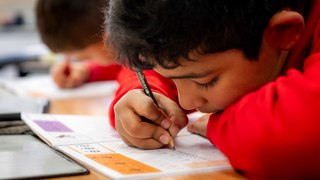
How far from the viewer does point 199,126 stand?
32.1 inches

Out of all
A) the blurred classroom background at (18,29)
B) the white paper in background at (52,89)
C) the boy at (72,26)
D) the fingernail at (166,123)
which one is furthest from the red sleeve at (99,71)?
the fingernail at (166,123)

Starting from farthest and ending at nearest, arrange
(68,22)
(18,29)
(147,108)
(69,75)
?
1. (18,29)
2. (69,75)
3. (68,22)
4. (147,108)

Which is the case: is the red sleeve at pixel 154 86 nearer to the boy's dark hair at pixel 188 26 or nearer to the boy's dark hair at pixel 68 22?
the boy's dark hair at pixel 188 26

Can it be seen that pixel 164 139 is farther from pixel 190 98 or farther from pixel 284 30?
pixel 284 30

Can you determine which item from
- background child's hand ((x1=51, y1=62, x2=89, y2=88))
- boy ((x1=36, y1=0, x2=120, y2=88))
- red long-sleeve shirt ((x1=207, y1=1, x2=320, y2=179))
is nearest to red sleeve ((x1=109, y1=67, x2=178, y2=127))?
red long-sleeve shirt ((x1=207, y1=1, x2=320, y2=179))

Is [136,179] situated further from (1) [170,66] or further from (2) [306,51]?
(2) [306,51]

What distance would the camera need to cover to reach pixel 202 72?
616mm

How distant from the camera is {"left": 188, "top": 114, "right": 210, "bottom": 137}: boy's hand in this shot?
2.63 ft

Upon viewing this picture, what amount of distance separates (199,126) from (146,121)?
0.37 feet

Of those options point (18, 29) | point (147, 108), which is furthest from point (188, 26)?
point (18, 29)

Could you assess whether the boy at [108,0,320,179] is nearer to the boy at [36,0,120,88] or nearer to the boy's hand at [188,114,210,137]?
the boy's hand at [188,114,210,137]

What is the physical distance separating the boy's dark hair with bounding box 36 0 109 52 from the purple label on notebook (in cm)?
57

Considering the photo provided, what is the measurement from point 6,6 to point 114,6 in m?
2.39

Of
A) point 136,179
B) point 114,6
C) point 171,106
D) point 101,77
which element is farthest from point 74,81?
point 136,179
